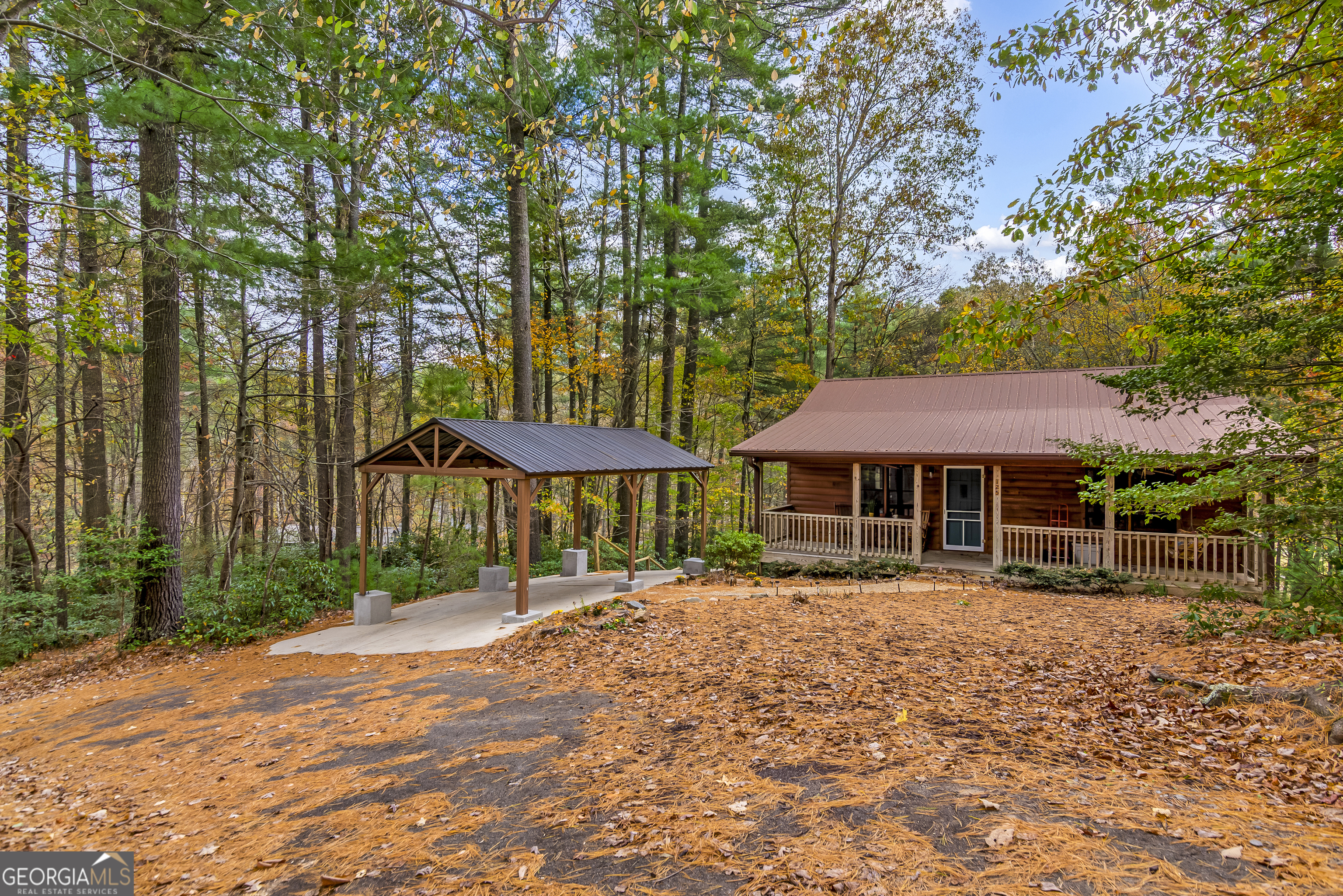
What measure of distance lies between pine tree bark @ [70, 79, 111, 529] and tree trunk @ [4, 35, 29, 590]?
74 cm

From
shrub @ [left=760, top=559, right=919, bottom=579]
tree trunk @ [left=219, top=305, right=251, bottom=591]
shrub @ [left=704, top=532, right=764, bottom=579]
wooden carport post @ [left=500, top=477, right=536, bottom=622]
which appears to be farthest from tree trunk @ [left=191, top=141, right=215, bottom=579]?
shrub @ [left=760, top=559, right=919, bottom=579]

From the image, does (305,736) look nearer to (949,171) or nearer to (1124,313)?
(949,171)

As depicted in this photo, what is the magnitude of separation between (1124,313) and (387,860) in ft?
85.6

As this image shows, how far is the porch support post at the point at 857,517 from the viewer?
13.6 metres

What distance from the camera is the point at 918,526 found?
1300cm

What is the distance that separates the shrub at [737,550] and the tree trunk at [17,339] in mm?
10746

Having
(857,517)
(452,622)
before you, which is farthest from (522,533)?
(857,517)

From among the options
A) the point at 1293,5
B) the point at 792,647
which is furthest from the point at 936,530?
the point at 1293,5

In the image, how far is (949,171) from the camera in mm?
19188

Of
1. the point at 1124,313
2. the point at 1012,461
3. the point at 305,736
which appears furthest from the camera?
the point at 1124,313

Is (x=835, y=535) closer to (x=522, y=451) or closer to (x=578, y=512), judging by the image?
(x=578, y=512)

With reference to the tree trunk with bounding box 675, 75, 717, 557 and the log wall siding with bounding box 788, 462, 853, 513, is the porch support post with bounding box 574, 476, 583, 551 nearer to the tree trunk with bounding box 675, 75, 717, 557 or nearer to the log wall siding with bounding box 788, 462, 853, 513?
the tree trunk with bounding box 675, 75, 717, 557

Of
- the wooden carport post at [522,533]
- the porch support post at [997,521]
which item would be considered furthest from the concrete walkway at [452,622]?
the porch support post at [997,521]

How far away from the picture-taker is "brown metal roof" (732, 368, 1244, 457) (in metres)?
12.2
